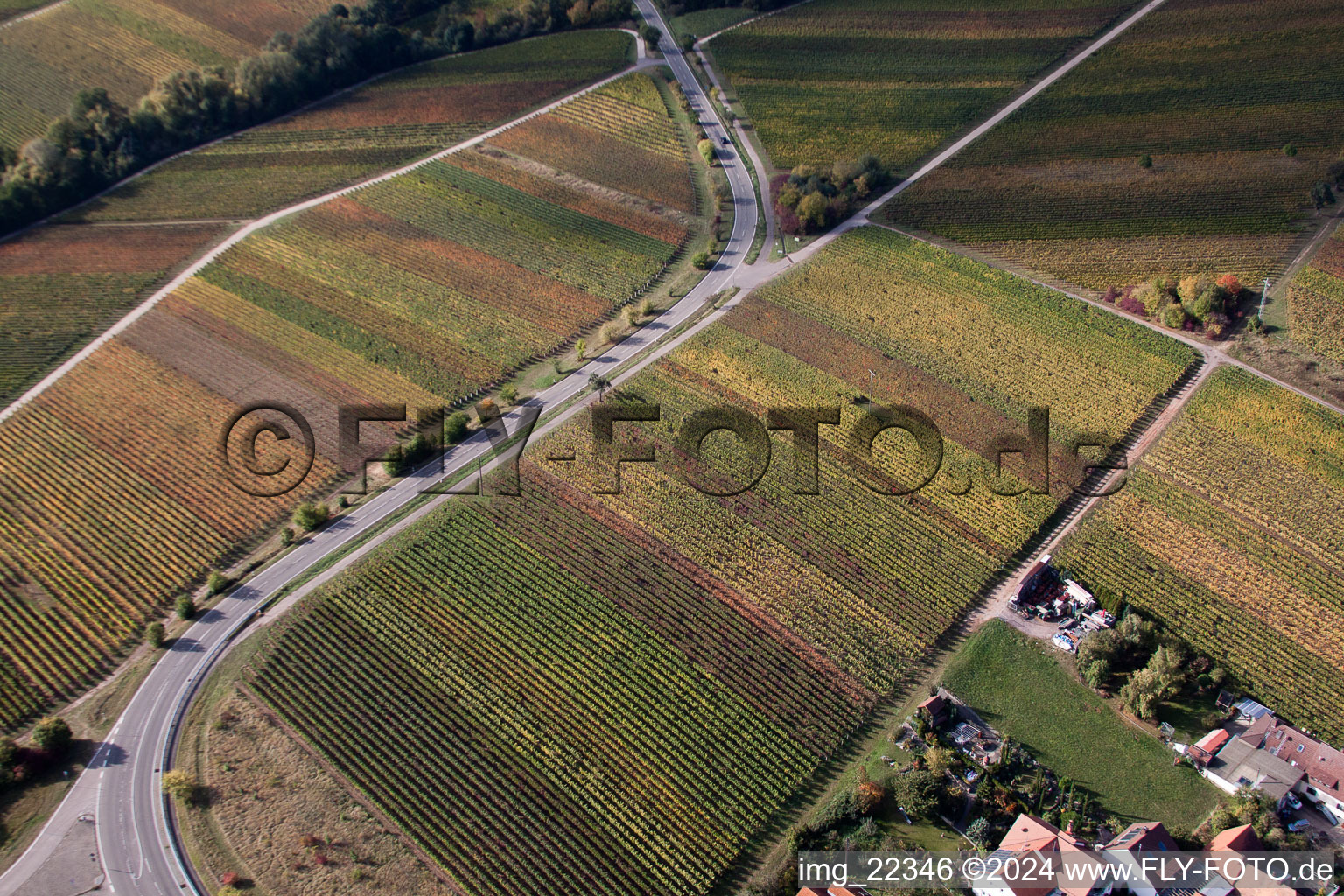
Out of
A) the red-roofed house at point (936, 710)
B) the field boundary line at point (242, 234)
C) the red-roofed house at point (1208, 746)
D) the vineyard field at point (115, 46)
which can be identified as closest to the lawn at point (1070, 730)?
the red-roofed house at point (1208, 746)

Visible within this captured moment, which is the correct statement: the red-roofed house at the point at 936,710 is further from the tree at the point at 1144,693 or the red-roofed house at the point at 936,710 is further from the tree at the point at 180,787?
the tree at the point at 180,787

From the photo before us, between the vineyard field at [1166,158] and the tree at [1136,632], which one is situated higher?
→ the vineyard field at [1166,158]

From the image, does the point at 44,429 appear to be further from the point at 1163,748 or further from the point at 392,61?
the point at 1163,748

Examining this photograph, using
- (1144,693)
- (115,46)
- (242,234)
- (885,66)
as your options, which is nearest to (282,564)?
(242,234)

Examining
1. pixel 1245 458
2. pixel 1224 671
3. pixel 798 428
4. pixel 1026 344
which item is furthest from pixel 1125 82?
pixel 1224 671

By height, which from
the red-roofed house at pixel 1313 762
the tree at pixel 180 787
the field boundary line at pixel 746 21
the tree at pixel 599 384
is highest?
the field boundary line at pixel 746 21

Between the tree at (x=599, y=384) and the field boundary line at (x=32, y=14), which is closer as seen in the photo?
the tree at (x=599, y=384)
